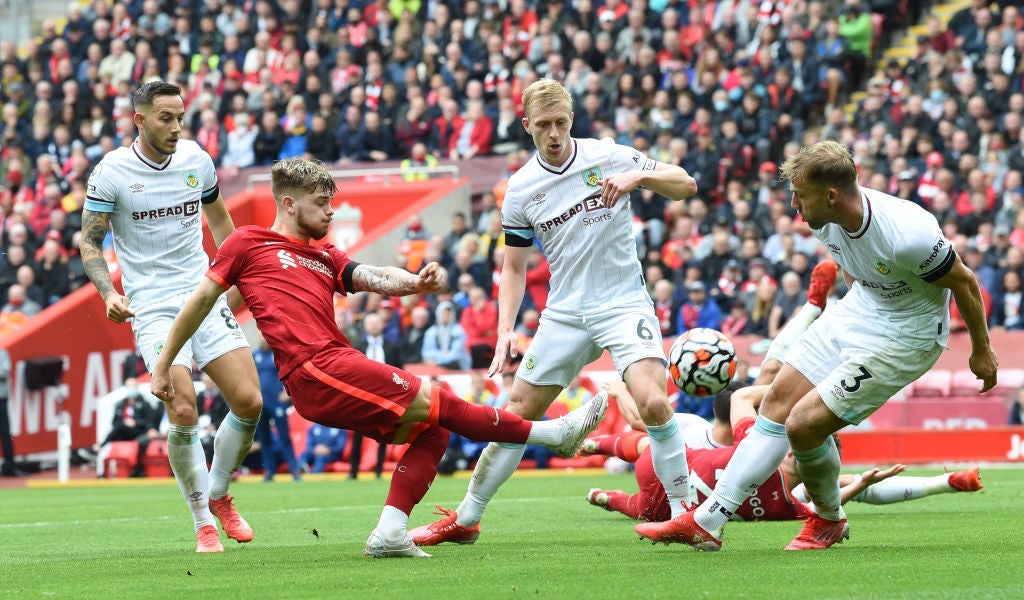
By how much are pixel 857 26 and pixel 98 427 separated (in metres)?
12.2

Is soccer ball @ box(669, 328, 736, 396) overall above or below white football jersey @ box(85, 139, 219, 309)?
below

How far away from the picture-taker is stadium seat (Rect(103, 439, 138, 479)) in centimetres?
1906

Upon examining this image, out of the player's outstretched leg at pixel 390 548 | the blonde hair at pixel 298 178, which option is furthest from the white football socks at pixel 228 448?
the blonde hair at pixel 298 178

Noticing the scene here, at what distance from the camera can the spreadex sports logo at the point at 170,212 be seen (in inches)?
330

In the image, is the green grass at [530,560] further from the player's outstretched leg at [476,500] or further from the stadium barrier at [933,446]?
the stadium barrier at [933,446]

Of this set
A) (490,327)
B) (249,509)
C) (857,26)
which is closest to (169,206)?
(249,509)

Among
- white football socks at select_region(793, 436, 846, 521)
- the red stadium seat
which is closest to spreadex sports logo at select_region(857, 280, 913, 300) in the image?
white football socks at select_region(793, 436, 846, 521)

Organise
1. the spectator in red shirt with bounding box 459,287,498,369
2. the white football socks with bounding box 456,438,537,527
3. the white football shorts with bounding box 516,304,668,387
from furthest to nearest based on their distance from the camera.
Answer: the spectator in red shirt with bounding box 459,287,498,369
the white football socks with bounding box 456,438,537,527
the white football shorts with bounding box 516,304,668,387

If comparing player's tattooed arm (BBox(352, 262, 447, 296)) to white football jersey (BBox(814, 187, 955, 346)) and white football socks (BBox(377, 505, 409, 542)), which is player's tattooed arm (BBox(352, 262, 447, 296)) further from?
white football jersey (BBox(814, 187, 955, 346))

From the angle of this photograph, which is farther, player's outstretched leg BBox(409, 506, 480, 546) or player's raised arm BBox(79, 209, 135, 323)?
player's raised arm BBox(79, 209, 135, 323)

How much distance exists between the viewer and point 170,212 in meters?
8.43

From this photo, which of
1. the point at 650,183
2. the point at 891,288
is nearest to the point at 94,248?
the point at 650,183

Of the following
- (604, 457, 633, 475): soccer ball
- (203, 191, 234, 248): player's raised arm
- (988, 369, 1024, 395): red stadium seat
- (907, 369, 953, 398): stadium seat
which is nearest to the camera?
(203, 191, 234, 248): player's raised arm

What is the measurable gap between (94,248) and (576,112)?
14.7 m
